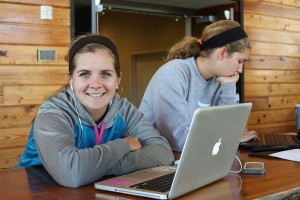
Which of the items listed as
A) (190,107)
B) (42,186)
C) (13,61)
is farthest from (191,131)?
(13,61)

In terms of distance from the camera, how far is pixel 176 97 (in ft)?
6.47

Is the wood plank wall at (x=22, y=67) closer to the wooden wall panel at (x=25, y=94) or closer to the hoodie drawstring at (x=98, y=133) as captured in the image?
the wooden wall panel at (x=25, y=94)

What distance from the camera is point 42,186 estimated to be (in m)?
1.19

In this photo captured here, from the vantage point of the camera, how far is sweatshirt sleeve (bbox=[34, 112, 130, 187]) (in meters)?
1.18

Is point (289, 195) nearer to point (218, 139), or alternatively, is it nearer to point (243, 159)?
point (218, 139)

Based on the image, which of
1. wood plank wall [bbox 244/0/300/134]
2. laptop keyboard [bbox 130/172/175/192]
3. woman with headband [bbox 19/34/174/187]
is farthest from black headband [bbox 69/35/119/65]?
wood plank wall [bbox 244/0/300/134]

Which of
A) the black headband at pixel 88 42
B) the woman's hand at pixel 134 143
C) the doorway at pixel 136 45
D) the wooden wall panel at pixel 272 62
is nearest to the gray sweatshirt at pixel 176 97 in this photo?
the woman's hand at pixel 134 143

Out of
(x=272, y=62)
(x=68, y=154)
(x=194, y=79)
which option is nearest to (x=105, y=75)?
(x=68, y=154)

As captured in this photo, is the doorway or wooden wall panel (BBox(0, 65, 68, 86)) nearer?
wooden wall panel (BBox(0, 65, 68, 86))

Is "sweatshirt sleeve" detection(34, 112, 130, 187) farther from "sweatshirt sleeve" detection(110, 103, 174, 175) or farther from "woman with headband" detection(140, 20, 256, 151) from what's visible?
"woman with headband" detection(140, 20, 256, 151)

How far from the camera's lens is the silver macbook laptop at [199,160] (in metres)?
0.98

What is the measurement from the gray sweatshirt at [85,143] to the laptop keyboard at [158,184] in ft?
0.55

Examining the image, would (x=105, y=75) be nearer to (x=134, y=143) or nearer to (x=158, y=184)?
(x=134, y=143)

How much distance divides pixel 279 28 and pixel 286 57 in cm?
38
